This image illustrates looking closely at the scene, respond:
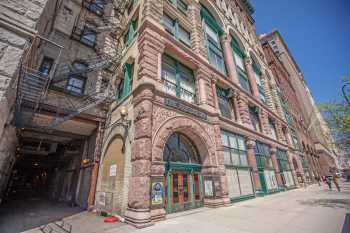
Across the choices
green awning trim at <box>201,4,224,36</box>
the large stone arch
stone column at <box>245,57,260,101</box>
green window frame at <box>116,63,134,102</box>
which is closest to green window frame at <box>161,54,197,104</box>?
the large stone arch

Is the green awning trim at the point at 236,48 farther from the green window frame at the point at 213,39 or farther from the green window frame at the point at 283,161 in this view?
the green window frame at the point at 283,161

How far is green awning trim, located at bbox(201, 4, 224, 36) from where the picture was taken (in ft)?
55.1

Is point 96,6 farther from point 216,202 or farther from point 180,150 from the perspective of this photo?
point 216,202

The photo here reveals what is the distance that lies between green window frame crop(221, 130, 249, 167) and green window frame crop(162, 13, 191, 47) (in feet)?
27.6

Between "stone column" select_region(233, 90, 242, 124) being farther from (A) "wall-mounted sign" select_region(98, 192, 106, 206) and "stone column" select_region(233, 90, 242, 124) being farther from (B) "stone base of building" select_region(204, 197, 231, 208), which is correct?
(A) "wall-mounted sign" select_region(98, 192, 106, 206)

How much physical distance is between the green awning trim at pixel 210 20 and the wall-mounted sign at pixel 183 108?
12049mm

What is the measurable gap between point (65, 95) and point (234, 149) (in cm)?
1395

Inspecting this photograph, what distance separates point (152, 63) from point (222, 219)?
8697 mm

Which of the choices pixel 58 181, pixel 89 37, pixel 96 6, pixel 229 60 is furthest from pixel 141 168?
pixel 96 6

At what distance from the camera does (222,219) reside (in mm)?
6820

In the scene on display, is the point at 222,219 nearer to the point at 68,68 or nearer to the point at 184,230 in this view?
the point at 184,230

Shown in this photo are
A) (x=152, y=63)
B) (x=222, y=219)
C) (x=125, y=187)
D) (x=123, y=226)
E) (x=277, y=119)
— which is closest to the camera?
(x=123, y=226)

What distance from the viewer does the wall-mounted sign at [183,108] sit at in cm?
904

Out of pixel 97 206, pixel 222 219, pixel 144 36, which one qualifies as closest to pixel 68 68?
pixel 144 36
